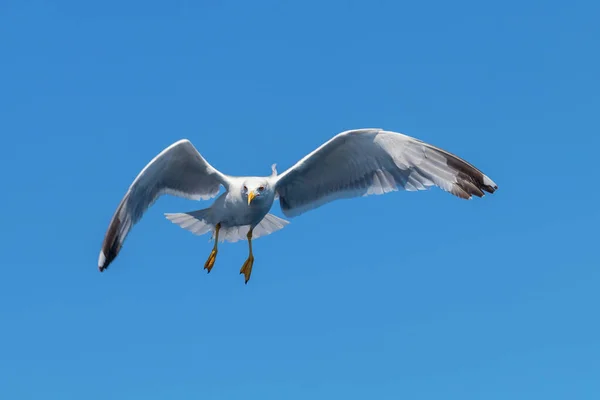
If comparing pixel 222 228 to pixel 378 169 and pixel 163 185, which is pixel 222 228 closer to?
pixel 163 185

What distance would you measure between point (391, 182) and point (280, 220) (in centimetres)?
279

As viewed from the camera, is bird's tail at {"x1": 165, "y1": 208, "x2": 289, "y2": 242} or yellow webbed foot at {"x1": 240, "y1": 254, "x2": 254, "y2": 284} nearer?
yellow webbed foot at {"x1": 240, "y1": 254, "x2": 254, "y2": 284}

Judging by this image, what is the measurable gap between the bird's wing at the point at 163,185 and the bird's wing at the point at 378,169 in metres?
1.43

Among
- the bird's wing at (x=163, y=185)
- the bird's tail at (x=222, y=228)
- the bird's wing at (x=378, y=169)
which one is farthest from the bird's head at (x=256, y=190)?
the bird's tail at (x=222, y=228)

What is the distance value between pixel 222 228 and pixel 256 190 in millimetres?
2225

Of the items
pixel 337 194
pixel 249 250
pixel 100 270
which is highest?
pixel 337 194

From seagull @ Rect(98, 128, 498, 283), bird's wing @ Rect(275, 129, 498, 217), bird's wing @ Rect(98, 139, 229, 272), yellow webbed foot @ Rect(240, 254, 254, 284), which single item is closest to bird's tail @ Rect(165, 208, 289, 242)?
seagull @ Rect(98, 128, 498, 283)

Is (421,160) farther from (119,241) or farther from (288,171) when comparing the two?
(119,241)

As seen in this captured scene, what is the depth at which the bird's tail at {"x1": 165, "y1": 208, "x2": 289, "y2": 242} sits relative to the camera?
67.7 ft

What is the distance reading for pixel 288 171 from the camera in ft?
65.2

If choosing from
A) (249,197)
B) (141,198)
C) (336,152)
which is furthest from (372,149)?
(141,198)

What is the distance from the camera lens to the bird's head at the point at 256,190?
1902cm

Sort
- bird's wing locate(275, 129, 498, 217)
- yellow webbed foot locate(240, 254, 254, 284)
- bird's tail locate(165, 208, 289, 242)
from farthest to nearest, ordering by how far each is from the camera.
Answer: bird's tail locate(165, 208, 289, 242), yellow webbed foot locate(240, 254, 254, 284), bird's wing locate(275, 129, 498, 217)

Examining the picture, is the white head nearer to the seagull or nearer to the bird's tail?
the seagull
